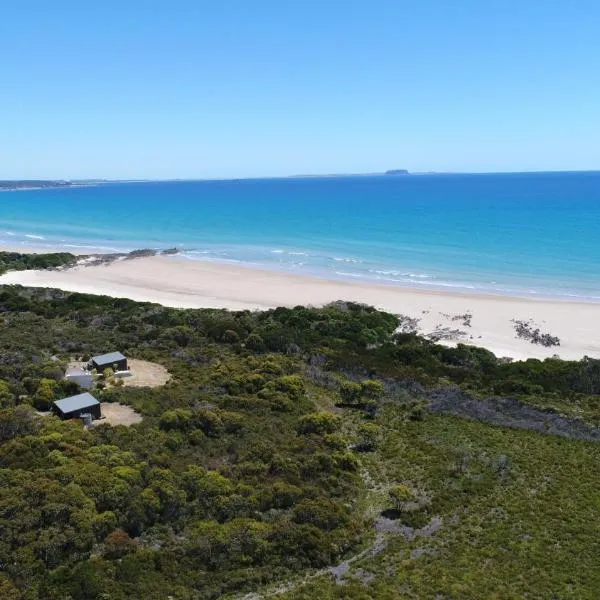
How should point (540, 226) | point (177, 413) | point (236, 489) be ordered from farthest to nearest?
point (540, 226)
point (177, 413)
point (236, 489)

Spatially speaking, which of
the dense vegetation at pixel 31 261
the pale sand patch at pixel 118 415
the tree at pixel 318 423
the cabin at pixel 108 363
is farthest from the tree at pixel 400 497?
the dense vegetation at pixel 31 261

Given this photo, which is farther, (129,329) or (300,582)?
(129,329)

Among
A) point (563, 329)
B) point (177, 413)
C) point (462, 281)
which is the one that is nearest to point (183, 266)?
point (462, 281)

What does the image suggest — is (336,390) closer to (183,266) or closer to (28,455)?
(28,455)

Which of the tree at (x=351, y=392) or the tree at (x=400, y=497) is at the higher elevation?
the tree at (x=351, y=392)

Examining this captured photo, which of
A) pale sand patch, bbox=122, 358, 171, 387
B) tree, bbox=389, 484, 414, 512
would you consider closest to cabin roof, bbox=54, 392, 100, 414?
pale sand patch, bbox=122, 358, 171, 387

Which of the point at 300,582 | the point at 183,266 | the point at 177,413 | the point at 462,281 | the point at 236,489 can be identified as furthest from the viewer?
the point at 183,266

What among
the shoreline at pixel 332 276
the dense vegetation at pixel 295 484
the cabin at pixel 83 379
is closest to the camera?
the dense vegetation at pixel 295 484

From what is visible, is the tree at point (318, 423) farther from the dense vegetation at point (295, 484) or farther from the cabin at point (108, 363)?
the cabin at point (108, 363)
